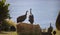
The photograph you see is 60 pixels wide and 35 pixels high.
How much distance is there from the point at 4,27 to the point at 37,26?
1.59 ft

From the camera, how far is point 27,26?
2127 millimetres

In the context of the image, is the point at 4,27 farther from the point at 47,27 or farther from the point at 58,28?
the point at 58,28

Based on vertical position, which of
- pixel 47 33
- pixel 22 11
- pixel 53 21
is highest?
pixel 22 11

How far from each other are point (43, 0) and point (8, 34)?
2.43 ft

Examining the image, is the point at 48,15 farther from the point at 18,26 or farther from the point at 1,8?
the point at 1,8

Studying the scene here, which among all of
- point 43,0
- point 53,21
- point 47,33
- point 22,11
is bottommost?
point 47,33

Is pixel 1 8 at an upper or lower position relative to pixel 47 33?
upper

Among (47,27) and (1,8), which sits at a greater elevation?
(1,8)

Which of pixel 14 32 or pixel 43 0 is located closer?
pixel 14 32

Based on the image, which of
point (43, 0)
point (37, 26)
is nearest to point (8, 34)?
point (37, 26)

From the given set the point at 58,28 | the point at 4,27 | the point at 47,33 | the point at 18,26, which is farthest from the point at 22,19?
the point at 58,28

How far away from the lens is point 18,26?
6.97 feet

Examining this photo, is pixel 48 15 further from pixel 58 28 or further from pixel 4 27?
pixel 4 27

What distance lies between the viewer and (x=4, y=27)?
208cm
